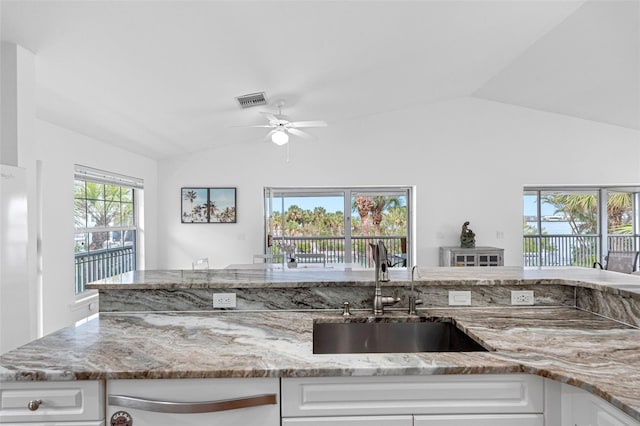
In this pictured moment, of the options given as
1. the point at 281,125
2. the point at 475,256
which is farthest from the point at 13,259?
the point at 475,256

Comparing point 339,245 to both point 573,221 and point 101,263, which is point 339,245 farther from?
point 573,221

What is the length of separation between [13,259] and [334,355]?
6.35 ft

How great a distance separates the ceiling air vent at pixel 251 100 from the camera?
3.96 m

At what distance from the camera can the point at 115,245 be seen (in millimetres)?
4996

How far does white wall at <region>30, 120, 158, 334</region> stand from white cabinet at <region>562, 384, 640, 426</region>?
3886 mm

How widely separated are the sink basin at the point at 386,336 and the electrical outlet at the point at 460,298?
15 centimetres

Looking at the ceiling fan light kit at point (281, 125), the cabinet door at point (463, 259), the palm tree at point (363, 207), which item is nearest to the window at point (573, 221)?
the cabinet door at point (463, 259)

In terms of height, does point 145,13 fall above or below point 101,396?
above

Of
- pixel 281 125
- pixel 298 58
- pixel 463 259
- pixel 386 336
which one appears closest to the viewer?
pixel 386 336

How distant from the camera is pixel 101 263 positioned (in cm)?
463

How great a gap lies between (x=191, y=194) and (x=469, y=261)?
432 centimetres

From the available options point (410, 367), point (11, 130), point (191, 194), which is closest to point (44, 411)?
point (410, 367)

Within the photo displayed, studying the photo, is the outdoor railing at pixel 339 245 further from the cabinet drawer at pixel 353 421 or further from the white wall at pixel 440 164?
the cabinet drawer at pixel 353 421

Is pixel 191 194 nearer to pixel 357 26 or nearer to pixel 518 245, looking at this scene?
pixel 357 26
